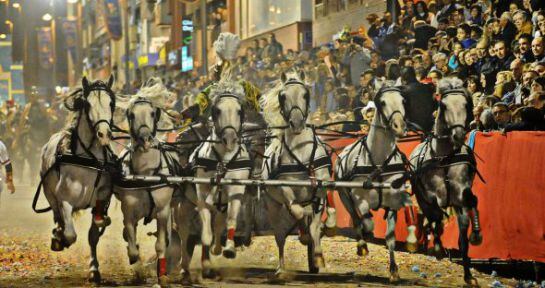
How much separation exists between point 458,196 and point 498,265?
2553 mm

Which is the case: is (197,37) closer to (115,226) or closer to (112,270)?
(115,226)

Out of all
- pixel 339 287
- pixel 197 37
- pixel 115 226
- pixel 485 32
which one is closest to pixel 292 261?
pixel 339 287

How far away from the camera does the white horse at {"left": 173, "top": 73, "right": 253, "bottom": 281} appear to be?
12719mm

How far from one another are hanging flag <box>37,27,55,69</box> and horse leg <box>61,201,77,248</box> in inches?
3818

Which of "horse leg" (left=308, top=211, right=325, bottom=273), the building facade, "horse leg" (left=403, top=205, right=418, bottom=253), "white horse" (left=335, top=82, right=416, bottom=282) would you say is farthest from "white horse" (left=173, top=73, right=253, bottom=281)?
the building facade

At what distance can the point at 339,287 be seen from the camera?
12523mm

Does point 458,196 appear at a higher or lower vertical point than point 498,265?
higher

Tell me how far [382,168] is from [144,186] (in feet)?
8.81

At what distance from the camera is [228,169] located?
1302cm

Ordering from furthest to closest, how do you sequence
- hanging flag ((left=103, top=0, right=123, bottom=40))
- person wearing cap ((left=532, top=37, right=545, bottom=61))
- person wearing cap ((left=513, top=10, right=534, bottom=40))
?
hanging flag ((left=103, top=0, right=123, bottom=40)), person wearing cap ((left=513, top=10, right=534, bottom=40)), person wearing cap ((left=532, top=37, right=545, bottom=61))

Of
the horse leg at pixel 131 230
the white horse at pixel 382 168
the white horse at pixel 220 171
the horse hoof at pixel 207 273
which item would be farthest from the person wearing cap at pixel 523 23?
the horse leg at pixel 131 230

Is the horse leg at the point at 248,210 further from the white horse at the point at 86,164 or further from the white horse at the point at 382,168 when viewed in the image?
the white horse at the point at 86,164

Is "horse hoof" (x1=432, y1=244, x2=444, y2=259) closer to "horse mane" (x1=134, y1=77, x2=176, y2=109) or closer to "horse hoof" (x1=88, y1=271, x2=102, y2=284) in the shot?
"horse mane" (x1=134, y1=77, x2=176, y2=109)

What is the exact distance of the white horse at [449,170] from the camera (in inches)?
481
